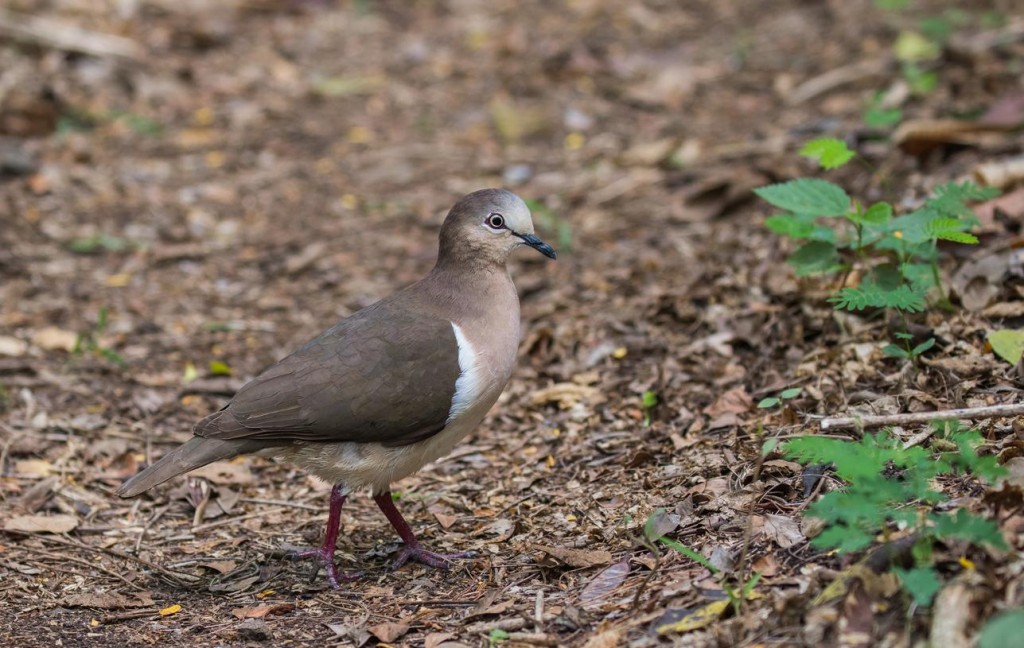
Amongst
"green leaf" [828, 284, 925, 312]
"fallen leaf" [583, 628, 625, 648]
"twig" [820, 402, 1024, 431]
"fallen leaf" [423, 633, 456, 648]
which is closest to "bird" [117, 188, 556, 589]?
"fallen leaf" [423, 633, 456, 648]

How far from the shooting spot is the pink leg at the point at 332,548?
4965mm

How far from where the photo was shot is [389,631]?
4305mm

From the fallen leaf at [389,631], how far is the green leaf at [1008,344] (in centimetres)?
285

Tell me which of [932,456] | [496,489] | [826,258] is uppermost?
[826,258]

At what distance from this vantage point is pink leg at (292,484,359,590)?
4965mm

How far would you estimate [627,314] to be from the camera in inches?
273

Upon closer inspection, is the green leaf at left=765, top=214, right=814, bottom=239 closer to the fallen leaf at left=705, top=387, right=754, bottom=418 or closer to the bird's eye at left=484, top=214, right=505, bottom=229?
the fallen leaf at left=705, top=387, right=754, bottom=418

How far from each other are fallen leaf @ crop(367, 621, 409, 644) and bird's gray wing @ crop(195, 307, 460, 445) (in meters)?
0.90

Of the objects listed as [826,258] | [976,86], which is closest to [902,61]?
[976,86]

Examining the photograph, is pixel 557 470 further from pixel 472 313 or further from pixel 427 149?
pixel 427 149

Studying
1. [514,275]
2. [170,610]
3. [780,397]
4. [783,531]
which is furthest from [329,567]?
[514,275]

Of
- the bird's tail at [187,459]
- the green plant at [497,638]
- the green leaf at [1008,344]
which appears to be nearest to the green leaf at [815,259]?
the green leaf at [1008,344]

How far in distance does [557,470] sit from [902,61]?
18.7 ft

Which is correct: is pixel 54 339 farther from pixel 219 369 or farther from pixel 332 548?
pixel 332 548
